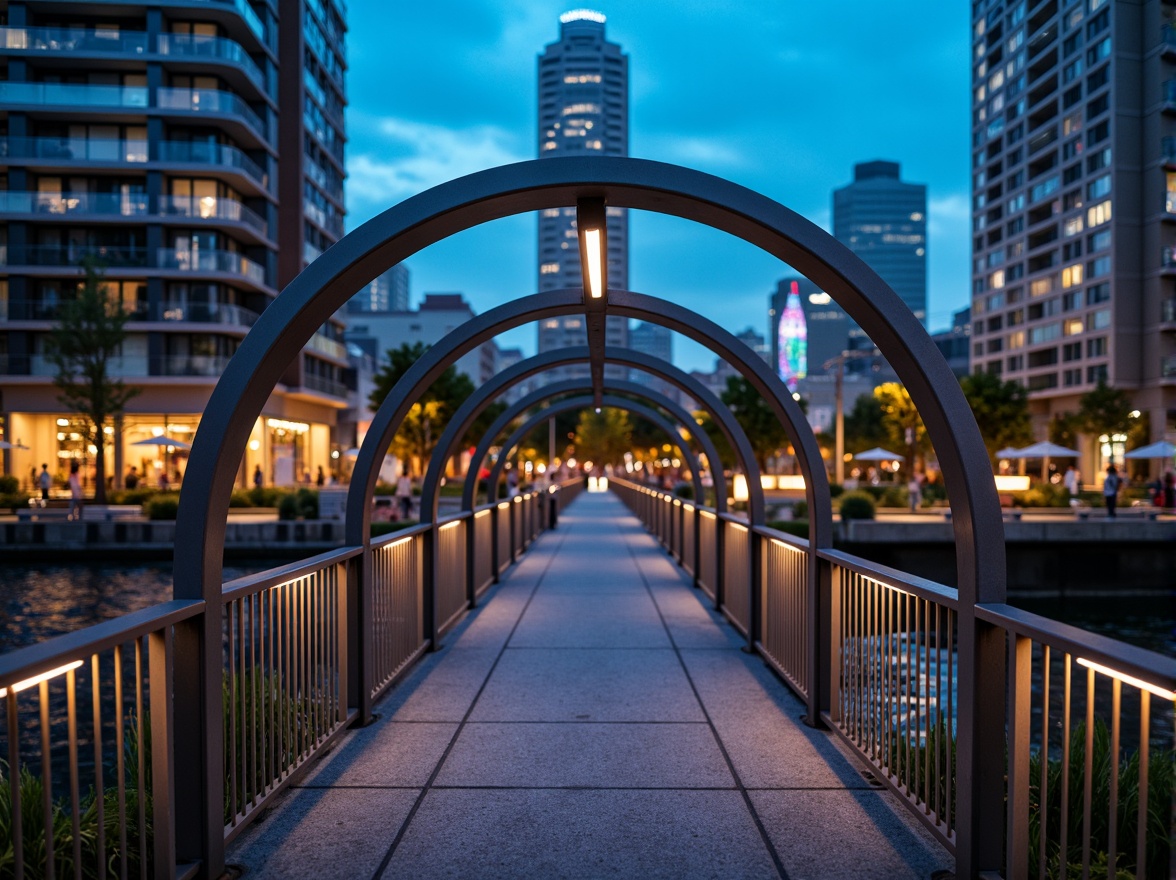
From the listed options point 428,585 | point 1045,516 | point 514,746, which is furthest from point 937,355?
point 1045,516

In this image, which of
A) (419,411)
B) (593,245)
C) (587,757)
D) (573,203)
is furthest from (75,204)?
(587,757)

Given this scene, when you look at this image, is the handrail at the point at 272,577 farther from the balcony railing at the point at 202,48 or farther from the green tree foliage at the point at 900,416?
the green tree foliage at the point at 900,416

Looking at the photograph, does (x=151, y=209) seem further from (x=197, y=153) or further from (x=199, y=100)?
(x=199, y=100)

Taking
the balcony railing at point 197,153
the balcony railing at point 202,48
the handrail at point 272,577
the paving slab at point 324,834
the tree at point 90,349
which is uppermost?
the balcony railing at point 202,48

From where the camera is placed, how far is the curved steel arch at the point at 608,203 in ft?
12.0

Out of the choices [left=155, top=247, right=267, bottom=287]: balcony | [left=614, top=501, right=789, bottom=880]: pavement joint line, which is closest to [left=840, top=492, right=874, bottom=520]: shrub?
[left=614, top=501, right=789, bottom=880]: pavement joint line

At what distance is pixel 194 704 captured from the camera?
373cm

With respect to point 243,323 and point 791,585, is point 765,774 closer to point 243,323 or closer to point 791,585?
point 791,585

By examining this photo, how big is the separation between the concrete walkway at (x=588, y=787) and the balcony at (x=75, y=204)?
122ft

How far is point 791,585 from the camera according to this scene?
7102 millimetres

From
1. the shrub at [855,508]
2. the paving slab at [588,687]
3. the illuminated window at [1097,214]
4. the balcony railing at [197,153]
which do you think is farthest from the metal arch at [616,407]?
the illuminated window at [1097,214]

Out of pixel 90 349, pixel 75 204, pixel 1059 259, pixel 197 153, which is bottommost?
pixel 90 349

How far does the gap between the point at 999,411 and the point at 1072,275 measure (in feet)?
55.3

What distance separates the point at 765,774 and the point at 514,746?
1500 mm
